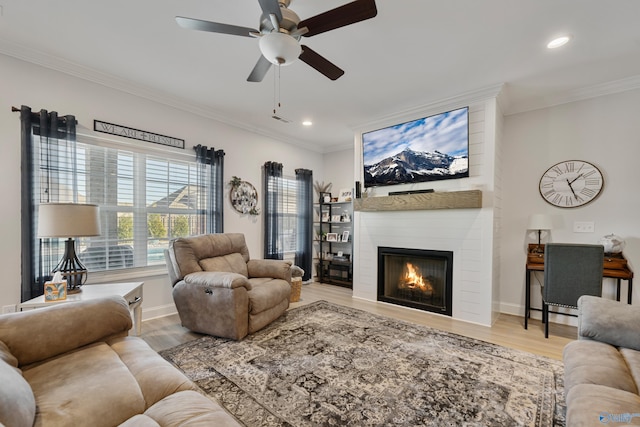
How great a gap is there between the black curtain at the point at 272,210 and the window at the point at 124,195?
1006 millimetres

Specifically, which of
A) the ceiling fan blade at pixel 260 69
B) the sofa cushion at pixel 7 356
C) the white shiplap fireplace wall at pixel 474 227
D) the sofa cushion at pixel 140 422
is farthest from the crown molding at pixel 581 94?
the sofa cushion at pixel 7 356

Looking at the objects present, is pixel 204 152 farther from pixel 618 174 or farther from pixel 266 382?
pixel 618 174

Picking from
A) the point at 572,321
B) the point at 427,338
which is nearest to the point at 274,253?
the point at 427,338

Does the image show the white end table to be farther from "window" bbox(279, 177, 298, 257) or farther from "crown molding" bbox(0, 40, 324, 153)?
"window" bbox(279, 177, 298, 257)

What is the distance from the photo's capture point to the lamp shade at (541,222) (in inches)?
123

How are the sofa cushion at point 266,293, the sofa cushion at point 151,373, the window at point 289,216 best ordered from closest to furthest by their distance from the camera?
the sofa cushion at point 151,373 → the sofa cushion at point 266,293 → the window at point 289,216

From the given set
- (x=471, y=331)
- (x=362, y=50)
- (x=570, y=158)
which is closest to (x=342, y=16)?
(x=362, y=50)

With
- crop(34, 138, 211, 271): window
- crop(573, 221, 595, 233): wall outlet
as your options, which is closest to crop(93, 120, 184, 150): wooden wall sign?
crop(34, 138, 211, 271): window

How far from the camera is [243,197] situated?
419cm

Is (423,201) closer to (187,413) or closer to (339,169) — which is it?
(339,169)

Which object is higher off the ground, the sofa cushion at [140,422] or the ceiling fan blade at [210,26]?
the ceiling fan blade at [210,26]

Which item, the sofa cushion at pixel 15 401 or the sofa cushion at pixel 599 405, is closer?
the sofa cushion at pixel 15 401

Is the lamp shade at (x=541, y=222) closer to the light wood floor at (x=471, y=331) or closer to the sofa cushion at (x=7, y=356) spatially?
the light wood floor at (x=471, y=331)

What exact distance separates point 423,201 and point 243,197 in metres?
2.56
